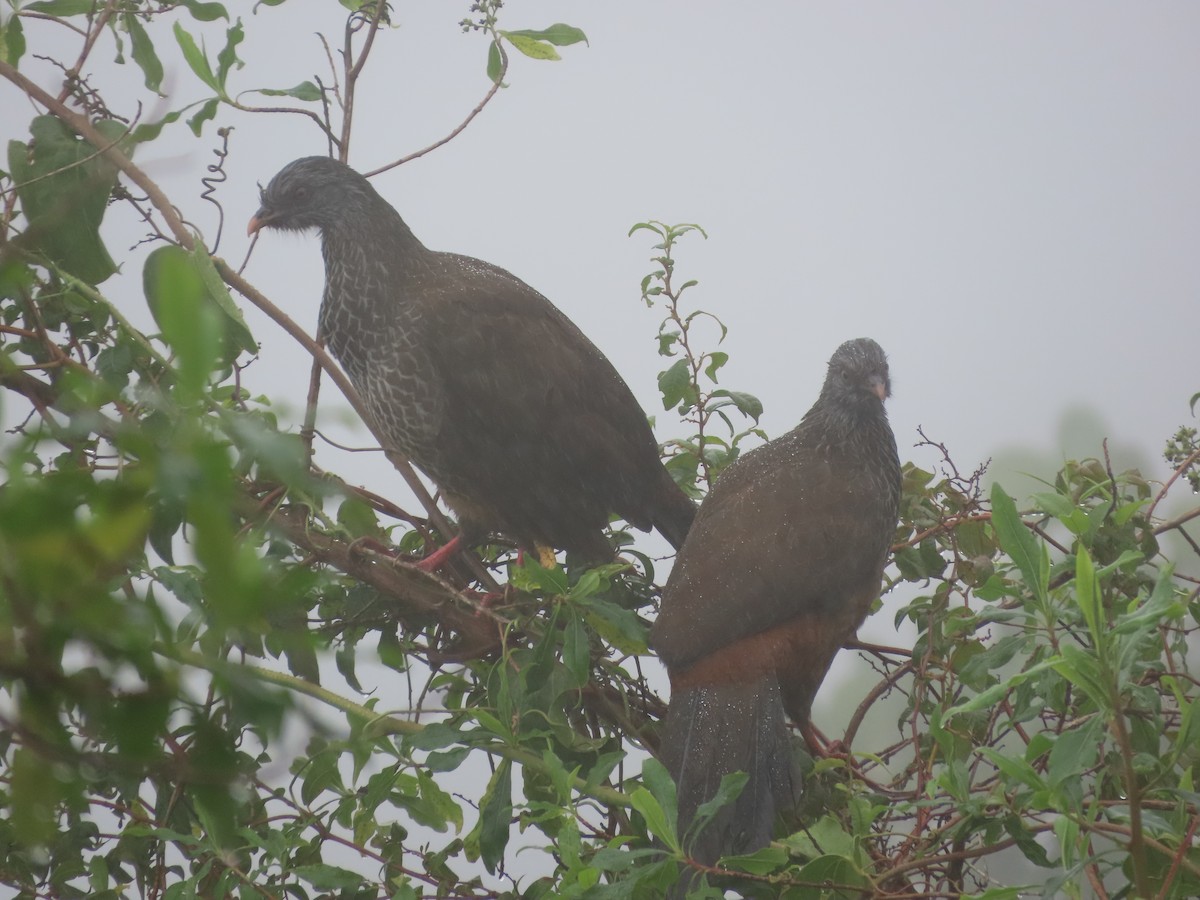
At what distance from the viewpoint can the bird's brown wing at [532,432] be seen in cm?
221

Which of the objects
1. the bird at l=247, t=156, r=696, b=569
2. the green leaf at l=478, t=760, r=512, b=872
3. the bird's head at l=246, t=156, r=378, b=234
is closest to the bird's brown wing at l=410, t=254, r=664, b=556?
the bird at l=247, t=156, r=696, b=569

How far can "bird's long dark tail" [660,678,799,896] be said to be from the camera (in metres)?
1.62

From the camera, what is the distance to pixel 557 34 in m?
2.03

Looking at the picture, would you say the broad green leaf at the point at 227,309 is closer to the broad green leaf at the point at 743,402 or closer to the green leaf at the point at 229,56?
the green leaf at the point at 229,56

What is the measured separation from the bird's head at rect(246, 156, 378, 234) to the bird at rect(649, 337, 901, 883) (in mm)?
1058

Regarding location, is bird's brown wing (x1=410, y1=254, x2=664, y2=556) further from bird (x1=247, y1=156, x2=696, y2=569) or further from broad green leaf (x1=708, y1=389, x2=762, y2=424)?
broad green leaf (x1=708, y1=389, x2=762, y2=424)

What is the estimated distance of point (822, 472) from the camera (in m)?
2.06

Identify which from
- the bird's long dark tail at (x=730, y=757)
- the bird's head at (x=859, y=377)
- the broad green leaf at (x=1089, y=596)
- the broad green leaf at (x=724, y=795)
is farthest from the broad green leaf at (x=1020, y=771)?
the bird's head at (x=859, y=377)

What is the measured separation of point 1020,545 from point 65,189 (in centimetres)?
136

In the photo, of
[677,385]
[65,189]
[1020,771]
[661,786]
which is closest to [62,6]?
[65,189]

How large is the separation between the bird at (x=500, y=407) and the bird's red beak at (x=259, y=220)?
0.24 m

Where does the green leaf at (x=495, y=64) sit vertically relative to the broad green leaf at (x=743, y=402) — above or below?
above

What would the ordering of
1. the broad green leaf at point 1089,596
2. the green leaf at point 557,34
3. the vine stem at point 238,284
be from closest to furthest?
the broad green leaf at point 1089,596
the vine stem at point 238,284
the green leaf at point 557,34

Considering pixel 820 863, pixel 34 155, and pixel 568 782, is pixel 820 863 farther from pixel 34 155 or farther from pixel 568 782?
pixel 34 155
